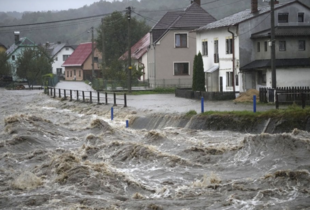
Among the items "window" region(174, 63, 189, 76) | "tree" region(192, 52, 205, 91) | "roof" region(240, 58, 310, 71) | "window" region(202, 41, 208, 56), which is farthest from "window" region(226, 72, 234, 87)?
"window" region(174, 63, 189, 76)

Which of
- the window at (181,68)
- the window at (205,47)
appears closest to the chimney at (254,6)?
the window at (205,47)

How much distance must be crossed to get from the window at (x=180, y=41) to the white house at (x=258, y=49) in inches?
425

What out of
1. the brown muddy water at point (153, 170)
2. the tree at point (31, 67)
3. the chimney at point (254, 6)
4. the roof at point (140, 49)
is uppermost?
the chimney at point (254, 6)

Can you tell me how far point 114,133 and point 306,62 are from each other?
18.5 meters

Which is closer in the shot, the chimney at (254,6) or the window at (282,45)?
the window at (282,45)

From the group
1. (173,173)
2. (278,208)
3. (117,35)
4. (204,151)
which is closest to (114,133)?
(204,151)

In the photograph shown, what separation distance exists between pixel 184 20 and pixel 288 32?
20290 mm

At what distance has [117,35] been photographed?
292 feet

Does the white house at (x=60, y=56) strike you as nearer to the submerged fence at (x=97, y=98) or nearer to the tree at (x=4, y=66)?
the tree at (x=4, y=66)

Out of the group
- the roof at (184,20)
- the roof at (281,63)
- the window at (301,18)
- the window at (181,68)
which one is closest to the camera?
the roof at (281,63)

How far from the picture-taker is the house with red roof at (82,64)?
99.2 meters

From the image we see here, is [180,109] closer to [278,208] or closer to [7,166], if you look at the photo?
[7,166]

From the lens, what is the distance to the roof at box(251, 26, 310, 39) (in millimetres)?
40188

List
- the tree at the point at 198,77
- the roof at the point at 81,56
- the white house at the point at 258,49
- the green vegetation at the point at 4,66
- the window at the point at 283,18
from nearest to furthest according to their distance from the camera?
1. the white house at the point at 258,49
2. the window at the point at 283,18
3. the tree at the point at 198,77
4. the green vegetation at the point at 4,66
5. the roof at the point at 81,56
